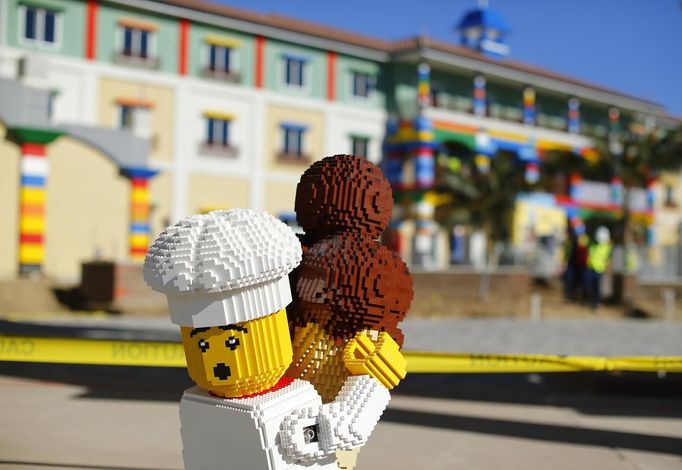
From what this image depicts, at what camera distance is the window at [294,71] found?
94.8 feet

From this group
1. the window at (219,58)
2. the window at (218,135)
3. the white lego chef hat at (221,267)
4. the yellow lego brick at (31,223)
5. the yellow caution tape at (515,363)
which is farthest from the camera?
the window at (219,58)

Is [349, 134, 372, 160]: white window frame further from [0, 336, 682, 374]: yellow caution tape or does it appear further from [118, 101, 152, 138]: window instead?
[0, 336, 682, 374]: yellow caution tape

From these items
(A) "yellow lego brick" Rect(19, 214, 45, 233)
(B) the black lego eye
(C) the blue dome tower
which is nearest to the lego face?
(B) the black lego eye

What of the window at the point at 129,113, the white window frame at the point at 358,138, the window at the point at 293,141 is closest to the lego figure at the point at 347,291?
the window at the point at 129,113

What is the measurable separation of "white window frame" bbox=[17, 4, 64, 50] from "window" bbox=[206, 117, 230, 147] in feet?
18.1

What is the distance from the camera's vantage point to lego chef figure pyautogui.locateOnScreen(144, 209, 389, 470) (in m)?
2.53

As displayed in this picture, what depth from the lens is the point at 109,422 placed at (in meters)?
6.70

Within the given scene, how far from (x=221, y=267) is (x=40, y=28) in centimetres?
2360

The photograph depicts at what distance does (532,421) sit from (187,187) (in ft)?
67.0

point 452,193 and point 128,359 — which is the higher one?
point 452,193

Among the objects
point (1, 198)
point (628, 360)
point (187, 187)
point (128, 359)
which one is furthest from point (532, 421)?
point (187, 187)

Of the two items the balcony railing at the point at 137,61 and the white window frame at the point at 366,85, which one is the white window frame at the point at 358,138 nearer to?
the white window frame at the point at 366,85

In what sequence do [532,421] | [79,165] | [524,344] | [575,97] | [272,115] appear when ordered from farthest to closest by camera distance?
[575,97]
[272,115]
[79,165]
[524,344]
[532,421]

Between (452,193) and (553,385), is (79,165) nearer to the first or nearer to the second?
(452,193)
